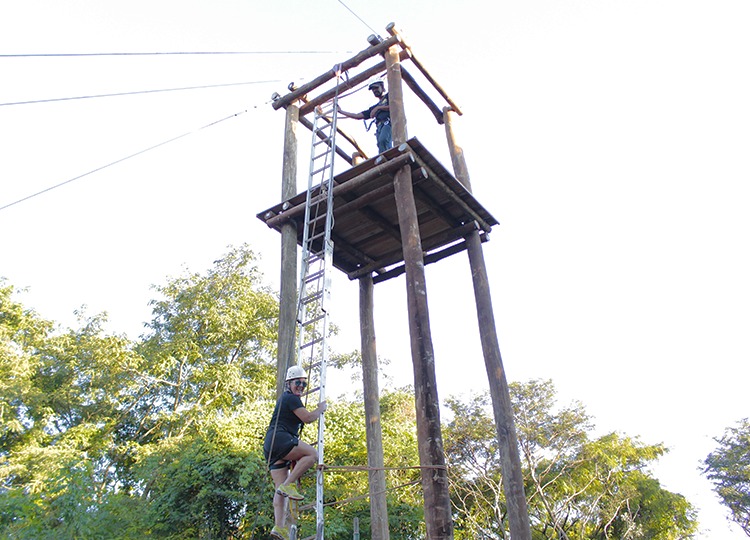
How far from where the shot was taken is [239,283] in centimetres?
2088

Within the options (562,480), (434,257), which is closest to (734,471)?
(562,480)

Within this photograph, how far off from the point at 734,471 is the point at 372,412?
25640mm

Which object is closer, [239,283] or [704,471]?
[239,283]

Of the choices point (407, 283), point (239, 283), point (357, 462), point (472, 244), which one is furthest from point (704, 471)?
point (407, 283)

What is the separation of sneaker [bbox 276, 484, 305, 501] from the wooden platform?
389 centimetres

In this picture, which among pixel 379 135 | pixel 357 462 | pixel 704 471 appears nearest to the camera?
pixel 379 135

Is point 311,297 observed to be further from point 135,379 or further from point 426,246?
point 135,379

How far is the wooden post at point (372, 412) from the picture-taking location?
774 centimetres

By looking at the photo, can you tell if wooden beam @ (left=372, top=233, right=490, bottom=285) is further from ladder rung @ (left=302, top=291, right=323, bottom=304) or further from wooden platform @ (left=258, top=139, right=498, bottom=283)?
ladder rung @ (left=302, top=291, right=323, bottom=304)

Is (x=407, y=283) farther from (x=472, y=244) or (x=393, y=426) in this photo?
(x=393, y=426)

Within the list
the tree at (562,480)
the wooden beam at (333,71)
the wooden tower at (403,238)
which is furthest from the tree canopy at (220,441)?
the wooden beam at (333,71)

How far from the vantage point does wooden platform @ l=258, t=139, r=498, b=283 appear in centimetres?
748

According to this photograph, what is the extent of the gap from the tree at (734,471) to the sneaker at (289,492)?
2706cm

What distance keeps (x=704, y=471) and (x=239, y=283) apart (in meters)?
24.6
